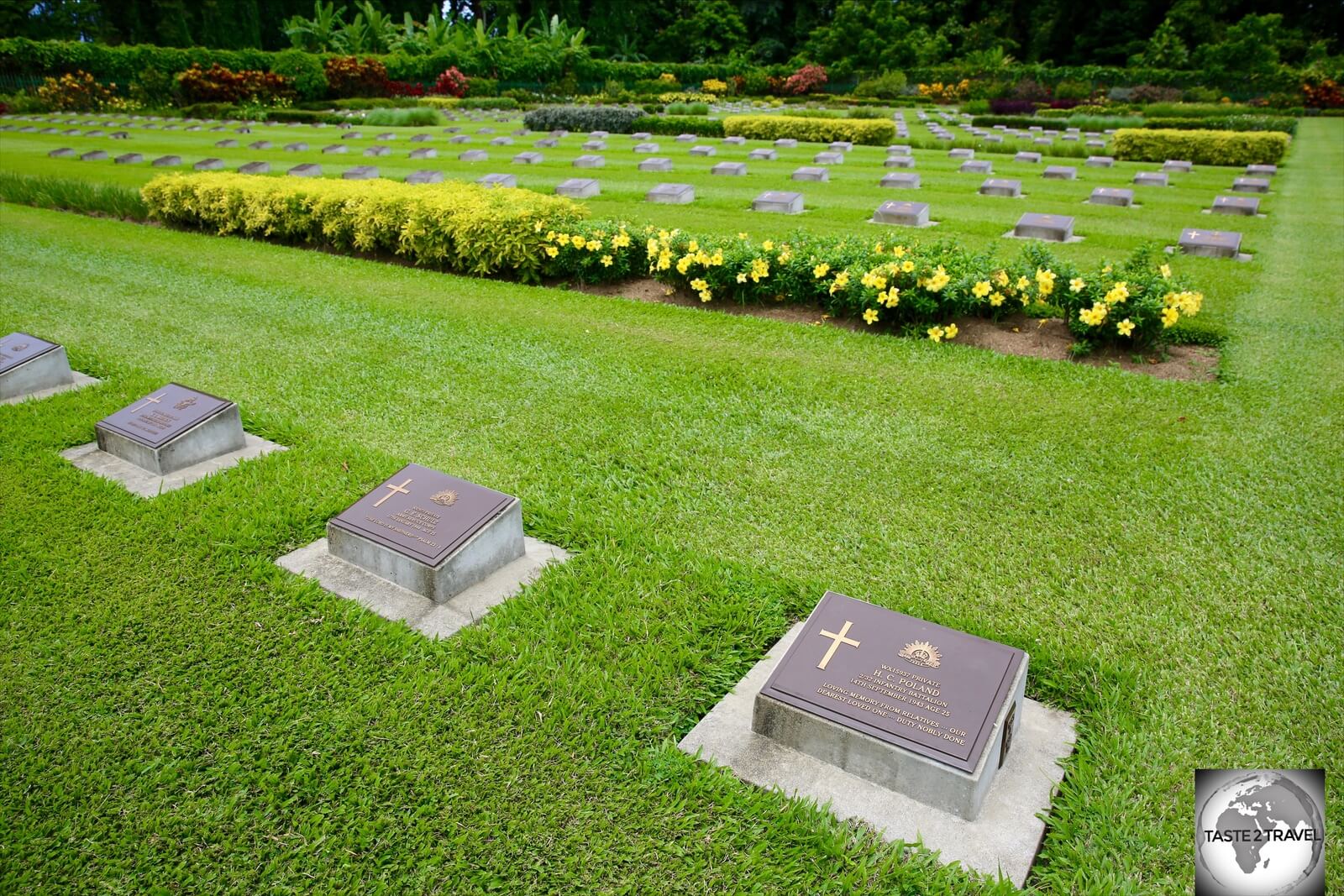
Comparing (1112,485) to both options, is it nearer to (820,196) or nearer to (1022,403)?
(1022,403)

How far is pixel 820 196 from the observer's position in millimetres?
13383

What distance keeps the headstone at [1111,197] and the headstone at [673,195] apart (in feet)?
20.9

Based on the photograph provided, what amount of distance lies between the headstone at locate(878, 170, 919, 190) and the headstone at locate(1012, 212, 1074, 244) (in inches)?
150

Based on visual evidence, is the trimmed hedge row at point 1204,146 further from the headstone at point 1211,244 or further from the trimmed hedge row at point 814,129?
the headstone at point 1211,244

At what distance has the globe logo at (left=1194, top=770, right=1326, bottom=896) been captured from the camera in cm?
228

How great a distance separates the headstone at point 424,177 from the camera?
14.3 metres

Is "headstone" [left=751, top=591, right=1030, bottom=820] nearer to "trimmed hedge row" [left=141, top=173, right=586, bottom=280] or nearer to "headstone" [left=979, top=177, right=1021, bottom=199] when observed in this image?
"trimmed hedge row" [left=141, top=173, right=586, bottom=280]

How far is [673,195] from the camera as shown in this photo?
42.7ft

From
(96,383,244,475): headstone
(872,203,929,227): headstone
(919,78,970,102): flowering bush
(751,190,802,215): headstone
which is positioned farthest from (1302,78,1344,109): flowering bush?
(96,383,244,475): headstone

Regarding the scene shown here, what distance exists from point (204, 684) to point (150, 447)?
2100mm

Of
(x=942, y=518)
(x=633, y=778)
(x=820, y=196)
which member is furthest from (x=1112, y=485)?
(x=820, y=196)

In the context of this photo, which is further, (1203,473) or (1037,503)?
(1203,473)

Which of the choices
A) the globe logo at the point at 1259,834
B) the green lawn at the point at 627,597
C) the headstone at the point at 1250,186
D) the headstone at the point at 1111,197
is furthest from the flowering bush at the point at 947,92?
the globe logo at the point at 1259,834

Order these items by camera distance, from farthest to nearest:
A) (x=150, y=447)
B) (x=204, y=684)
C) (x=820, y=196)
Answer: (x=820, y=196) → (x=150, y=447) → (x=204, y=684)
